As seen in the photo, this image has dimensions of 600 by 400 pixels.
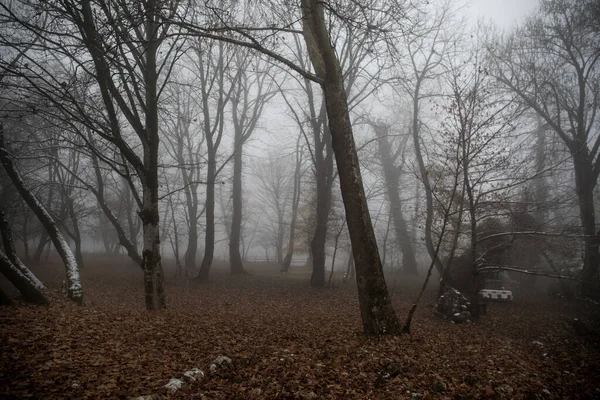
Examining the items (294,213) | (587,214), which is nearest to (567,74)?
(587,214)

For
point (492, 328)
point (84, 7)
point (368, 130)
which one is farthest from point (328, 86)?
point (368, 130)

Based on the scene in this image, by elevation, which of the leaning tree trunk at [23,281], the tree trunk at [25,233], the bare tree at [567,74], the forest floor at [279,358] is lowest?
the forest floor at [279,358]

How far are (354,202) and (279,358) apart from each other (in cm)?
297

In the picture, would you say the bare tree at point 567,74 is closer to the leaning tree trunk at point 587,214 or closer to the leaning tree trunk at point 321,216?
the leaning tree trunk at point 587,214

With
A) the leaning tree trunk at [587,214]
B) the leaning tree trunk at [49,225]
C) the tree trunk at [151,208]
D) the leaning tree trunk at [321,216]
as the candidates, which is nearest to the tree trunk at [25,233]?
the leaning tree trunk at [49,225]

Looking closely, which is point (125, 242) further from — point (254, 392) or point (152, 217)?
point (254, 392)

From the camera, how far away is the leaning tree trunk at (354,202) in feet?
19.4

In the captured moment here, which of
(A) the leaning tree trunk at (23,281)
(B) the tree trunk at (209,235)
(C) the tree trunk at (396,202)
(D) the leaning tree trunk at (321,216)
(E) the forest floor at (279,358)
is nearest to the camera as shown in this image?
(E) the forest floor at (279,358)

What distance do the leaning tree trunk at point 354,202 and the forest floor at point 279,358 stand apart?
1.57 ft

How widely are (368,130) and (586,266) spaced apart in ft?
56.7

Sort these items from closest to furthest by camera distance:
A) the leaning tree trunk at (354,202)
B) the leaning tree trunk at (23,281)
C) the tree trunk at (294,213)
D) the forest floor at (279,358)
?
the forest floor at (279,358)
the leaning tree trunk at (354,202)
the leaning tree trunk at (23,281)
the tree trunk at (294,213)

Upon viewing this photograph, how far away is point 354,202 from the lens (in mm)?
6000

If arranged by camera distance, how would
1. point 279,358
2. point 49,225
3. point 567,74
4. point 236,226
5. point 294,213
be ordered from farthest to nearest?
point 294,213, point 236,226, point 567,74, point 49,225, point 279,358

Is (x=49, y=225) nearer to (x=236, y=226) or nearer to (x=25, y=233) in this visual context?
(x=236, y=226)
